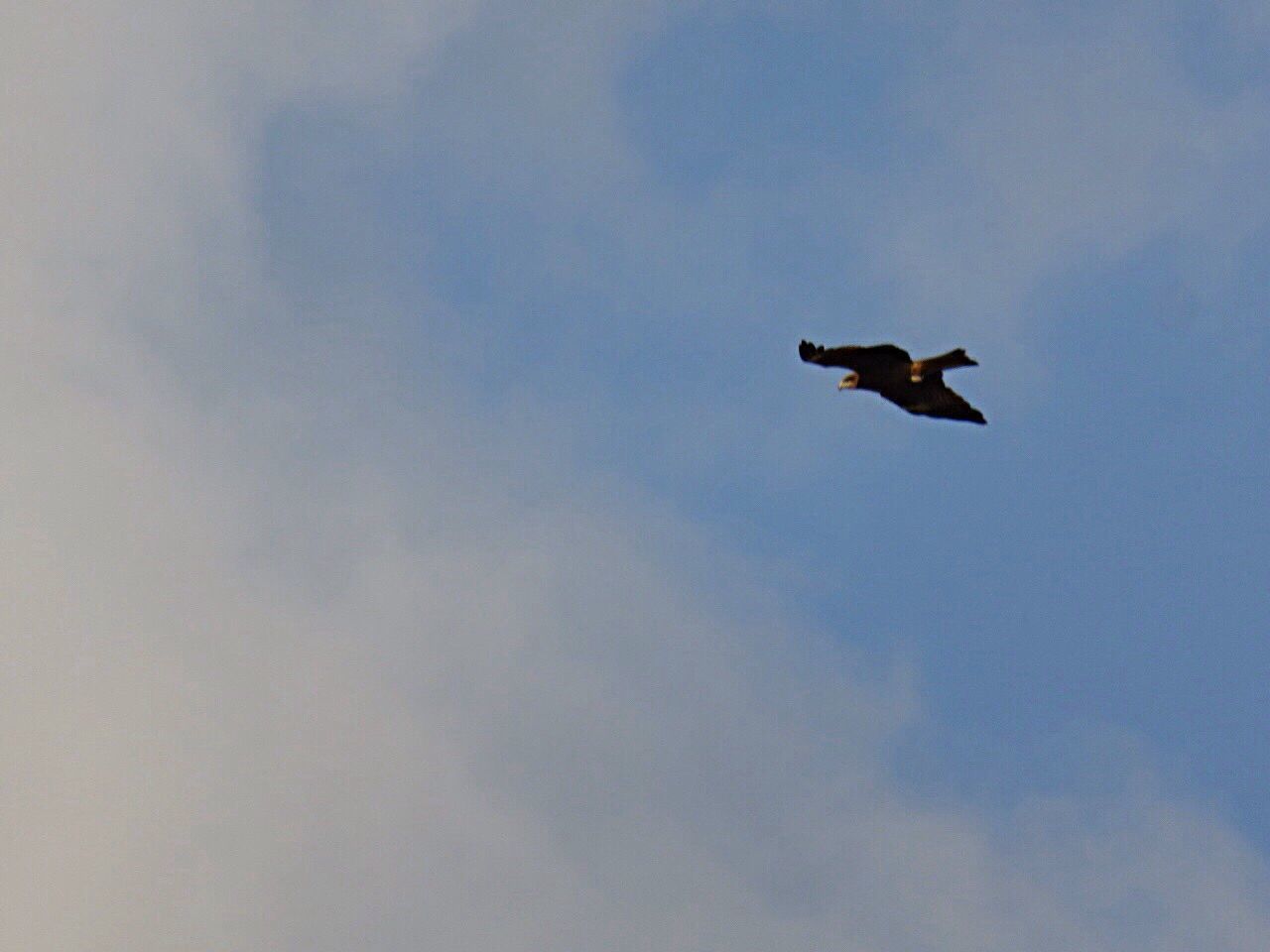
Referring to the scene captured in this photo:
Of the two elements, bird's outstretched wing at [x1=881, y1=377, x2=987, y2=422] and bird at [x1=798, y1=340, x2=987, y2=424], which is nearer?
bird at [x1=798, y1=340, x2=987, y2=424]

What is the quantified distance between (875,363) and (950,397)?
3.96 m

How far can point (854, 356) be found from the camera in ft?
281

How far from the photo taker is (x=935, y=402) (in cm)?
8800

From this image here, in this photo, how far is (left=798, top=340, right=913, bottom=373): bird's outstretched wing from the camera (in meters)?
84.8

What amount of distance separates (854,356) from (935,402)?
4.47m

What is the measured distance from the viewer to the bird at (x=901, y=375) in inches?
Result: 3332

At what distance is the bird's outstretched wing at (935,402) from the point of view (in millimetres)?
87375

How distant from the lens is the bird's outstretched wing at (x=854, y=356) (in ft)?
278

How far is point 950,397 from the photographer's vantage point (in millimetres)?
87875

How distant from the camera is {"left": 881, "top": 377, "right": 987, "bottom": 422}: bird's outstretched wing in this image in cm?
8738

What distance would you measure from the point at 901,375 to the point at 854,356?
6.76 feet

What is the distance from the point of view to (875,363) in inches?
3378

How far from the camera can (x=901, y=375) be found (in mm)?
86188

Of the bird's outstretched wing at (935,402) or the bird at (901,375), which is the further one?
the bird's outstretched wing at (935,402)
